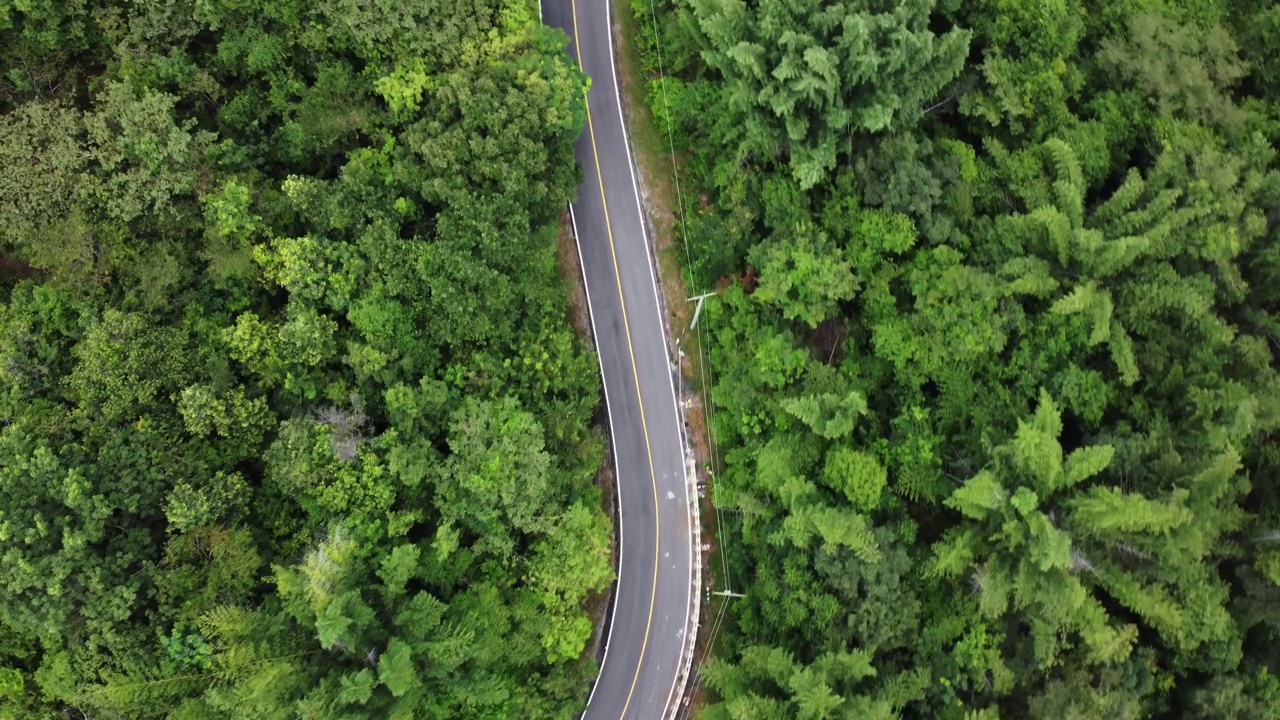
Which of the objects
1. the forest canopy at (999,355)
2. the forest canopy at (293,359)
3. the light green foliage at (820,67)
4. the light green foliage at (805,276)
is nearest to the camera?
the forest canopy at (293,359)

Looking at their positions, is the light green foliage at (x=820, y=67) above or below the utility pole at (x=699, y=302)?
above

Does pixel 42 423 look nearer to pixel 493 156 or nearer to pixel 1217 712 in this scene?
pixel 493 156

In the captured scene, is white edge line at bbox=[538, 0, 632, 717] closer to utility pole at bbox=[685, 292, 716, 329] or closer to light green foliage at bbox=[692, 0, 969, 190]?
utility pole at bbox=[685, 292, 716, 329]

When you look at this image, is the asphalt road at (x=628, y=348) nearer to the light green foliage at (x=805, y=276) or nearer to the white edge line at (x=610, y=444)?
the white edge line at (x=610, y=444)

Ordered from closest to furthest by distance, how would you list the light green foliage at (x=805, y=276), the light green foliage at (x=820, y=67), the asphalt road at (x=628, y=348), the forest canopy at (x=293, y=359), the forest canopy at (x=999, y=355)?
the forest canopy at (x=293, y=359)
the forest canopy at (x=999, y=355)
the light green foliage at (x=820, y=67)
the light green foliage at (x=805, y=276)
the asphalt road at (x=628, y=348)

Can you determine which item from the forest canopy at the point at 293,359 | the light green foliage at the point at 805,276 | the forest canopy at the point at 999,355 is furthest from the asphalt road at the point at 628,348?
the light green foliage at the point at 805,276

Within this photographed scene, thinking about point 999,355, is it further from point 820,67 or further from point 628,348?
point 628,348

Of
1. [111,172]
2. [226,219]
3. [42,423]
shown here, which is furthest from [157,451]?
[111,172]
